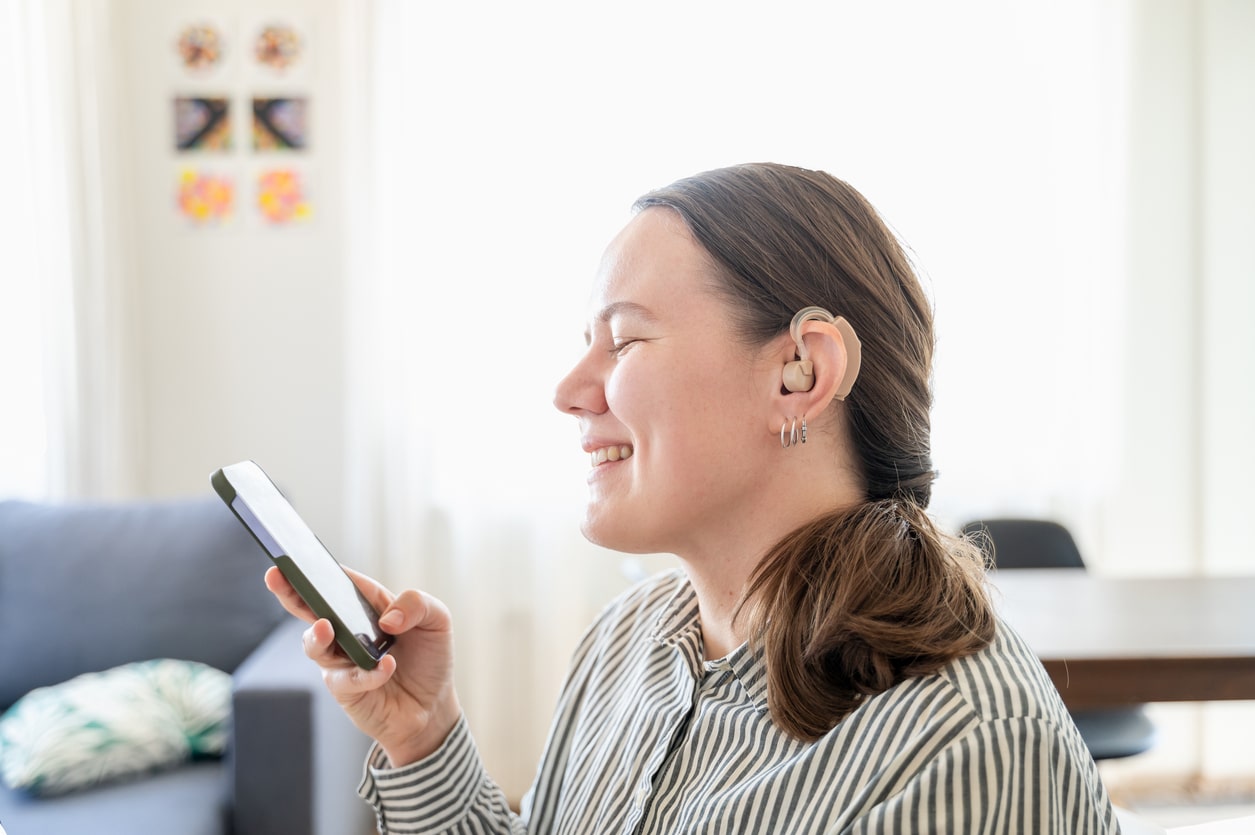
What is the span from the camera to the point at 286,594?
1.02 m

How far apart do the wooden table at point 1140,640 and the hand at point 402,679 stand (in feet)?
2.43

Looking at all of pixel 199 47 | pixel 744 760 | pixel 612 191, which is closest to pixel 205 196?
pixel 199 47

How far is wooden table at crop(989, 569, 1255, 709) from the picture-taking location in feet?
4.72

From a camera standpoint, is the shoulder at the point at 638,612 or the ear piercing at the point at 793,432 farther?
the shoulder at the point at 638,612

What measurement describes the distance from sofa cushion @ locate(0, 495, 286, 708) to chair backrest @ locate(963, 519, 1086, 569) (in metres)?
1.72

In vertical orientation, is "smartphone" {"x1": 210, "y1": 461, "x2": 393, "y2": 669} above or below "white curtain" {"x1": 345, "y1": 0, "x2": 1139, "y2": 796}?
below

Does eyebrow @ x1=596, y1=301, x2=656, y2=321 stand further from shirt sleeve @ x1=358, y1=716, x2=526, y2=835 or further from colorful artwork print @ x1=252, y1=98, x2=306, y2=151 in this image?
colorful artwork print @ x1=252, y1=98, x2=306, y2=151

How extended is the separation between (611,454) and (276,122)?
236 cm

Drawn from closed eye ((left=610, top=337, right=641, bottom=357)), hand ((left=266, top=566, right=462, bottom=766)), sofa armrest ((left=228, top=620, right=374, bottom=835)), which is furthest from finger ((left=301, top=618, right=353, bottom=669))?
sofa armrest ((left=228, top=620, right=374, bottom=835))

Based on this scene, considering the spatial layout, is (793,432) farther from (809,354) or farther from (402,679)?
(402,679)


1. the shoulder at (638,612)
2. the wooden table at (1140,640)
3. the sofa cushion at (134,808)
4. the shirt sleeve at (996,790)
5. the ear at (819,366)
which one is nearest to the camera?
the shirt sleeve at (996,790)

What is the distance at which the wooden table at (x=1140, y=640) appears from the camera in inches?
56.6

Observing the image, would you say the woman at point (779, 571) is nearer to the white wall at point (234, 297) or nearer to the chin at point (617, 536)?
the chin at point (617, 536)

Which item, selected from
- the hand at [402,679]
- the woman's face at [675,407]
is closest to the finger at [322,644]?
the hand at [402,679]
